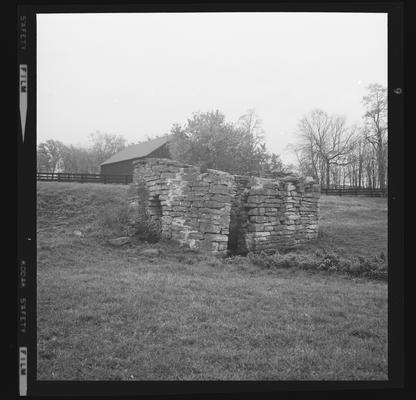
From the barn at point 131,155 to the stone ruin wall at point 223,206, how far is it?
20.6 inches

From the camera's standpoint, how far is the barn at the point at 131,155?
5457 mm

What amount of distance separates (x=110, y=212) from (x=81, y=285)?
2.85m

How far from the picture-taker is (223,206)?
21.6ft

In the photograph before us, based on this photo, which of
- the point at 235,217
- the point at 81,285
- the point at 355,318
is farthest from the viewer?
the point at 235,217

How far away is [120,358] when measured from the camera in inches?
128

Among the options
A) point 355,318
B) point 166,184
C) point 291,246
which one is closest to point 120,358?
point 355,318

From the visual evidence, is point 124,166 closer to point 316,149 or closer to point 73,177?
point 73,177

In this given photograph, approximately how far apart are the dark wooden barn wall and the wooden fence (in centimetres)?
398

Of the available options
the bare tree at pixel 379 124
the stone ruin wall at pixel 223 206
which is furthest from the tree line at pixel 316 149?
the stone ruin wall at pixel 223 206

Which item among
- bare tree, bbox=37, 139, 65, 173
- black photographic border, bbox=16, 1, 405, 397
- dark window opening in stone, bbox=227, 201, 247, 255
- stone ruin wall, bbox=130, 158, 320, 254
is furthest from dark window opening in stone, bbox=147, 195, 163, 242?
black photographic border, bbox=16, 1, 405, 397

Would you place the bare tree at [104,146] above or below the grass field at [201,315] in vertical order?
above

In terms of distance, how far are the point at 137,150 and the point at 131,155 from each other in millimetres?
173

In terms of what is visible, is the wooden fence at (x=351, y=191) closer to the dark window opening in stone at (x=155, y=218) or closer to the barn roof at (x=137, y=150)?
the barn roof at (x=137, y=150)

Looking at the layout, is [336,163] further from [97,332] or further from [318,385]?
[97,332]
